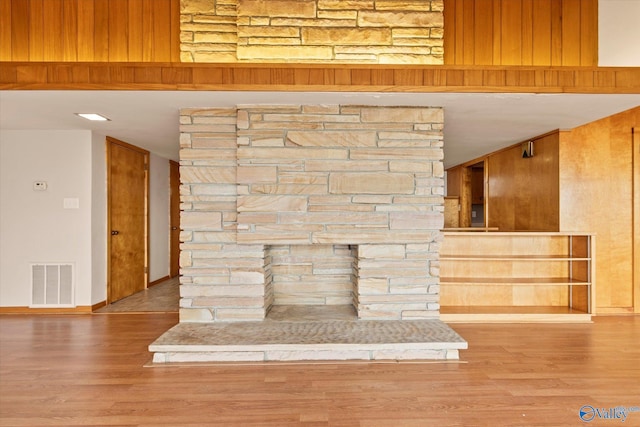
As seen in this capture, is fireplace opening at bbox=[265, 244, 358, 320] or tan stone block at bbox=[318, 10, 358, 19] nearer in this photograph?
tan stone block at bbox=[318, 10, 358, 19]

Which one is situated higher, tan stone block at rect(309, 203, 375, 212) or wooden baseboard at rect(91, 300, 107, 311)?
tan stone block at rect(309, 203, 375, 212)

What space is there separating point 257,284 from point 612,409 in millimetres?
2528

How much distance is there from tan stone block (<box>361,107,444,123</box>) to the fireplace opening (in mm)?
1284

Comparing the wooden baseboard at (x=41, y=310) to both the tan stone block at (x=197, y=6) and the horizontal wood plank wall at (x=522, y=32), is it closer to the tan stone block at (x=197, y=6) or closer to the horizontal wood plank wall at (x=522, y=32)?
the tan stone block at (x=197, y=6)

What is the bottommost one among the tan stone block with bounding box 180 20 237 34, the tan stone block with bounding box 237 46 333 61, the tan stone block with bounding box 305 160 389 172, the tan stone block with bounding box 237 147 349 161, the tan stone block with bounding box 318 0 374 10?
the tan stone block with bounding box 305 160 389 172

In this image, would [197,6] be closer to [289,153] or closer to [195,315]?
[289,153]

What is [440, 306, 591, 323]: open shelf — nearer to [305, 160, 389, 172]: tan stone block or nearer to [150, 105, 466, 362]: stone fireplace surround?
[150, 105, 466, 362]: stone fireplace surround

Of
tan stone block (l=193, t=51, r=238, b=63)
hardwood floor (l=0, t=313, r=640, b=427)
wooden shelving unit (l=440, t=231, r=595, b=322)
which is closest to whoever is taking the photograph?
hardwood floor (l=0, t=313, r=640, b=427)

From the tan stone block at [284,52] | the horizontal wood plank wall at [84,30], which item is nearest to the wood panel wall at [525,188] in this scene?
the tan stone block at [284,52]

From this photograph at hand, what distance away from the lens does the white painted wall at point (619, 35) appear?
3.49 m

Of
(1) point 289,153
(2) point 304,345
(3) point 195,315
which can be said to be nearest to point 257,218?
(1) point 289,153

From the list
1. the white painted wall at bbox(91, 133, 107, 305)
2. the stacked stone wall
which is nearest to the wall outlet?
the white painted wall at bbox(91, 133, 107, 305)

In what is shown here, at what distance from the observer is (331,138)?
330cm

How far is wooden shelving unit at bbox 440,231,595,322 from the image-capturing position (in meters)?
4.05
